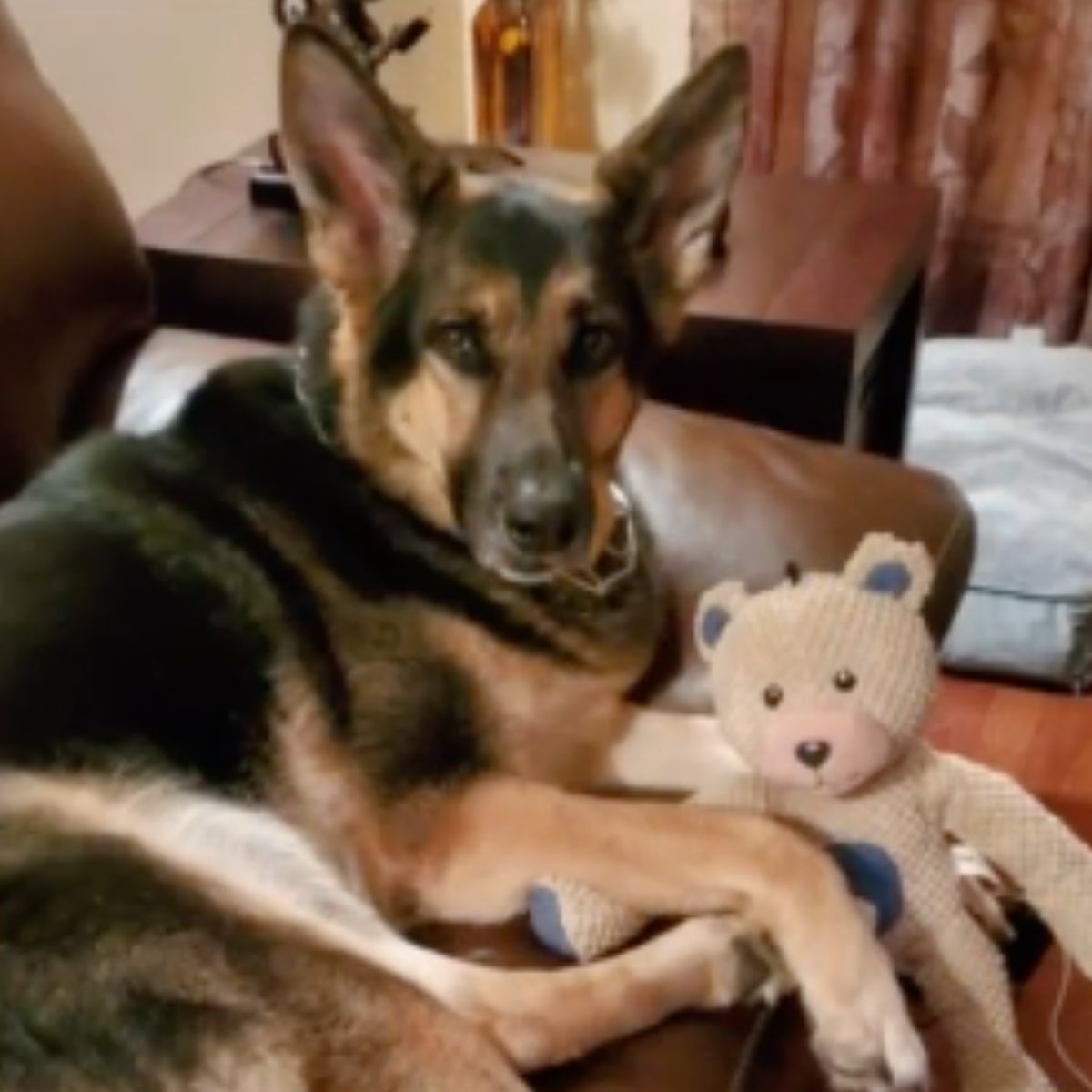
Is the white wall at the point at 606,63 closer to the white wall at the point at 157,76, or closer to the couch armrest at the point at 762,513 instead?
the white wall at the point at 157,76

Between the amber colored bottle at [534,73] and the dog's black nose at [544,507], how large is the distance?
1.73 metres

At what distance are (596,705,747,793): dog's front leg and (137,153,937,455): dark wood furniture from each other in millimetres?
499

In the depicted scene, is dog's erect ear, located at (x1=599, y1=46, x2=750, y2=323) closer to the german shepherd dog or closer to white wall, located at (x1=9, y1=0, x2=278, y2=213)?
the german shepherd dog

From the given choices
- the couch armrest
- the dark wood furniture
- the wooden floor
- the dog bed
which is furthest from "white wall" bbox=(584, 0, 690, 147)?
the couch armrest

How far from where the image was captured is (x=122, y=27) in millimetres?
2322

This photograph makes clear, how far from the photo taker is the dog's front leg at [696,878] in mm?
1102

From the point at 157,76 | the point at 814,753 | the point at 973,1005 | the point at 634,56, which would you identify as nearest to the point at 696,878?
the point at 814,753

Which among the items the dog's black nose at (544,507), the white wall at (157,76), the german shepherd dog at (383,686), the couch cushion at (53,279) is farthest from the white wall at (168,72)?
the dog's black nose at (544,507)

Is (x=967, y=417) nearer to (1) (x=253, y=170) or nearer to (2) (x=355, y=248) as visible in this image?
(1) (x=253, y=170)

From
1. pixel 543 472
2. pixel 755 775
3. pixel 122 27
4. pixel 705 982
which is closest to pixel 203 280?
pixel 122 27

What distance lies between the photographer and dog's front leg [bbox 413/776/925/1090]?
1102 millimetres

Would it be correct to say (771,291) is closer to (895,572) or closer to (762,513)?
(762,513)

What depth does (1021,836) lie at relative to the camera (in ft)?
4.15

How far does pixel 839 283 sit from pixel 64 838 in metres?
1.11
